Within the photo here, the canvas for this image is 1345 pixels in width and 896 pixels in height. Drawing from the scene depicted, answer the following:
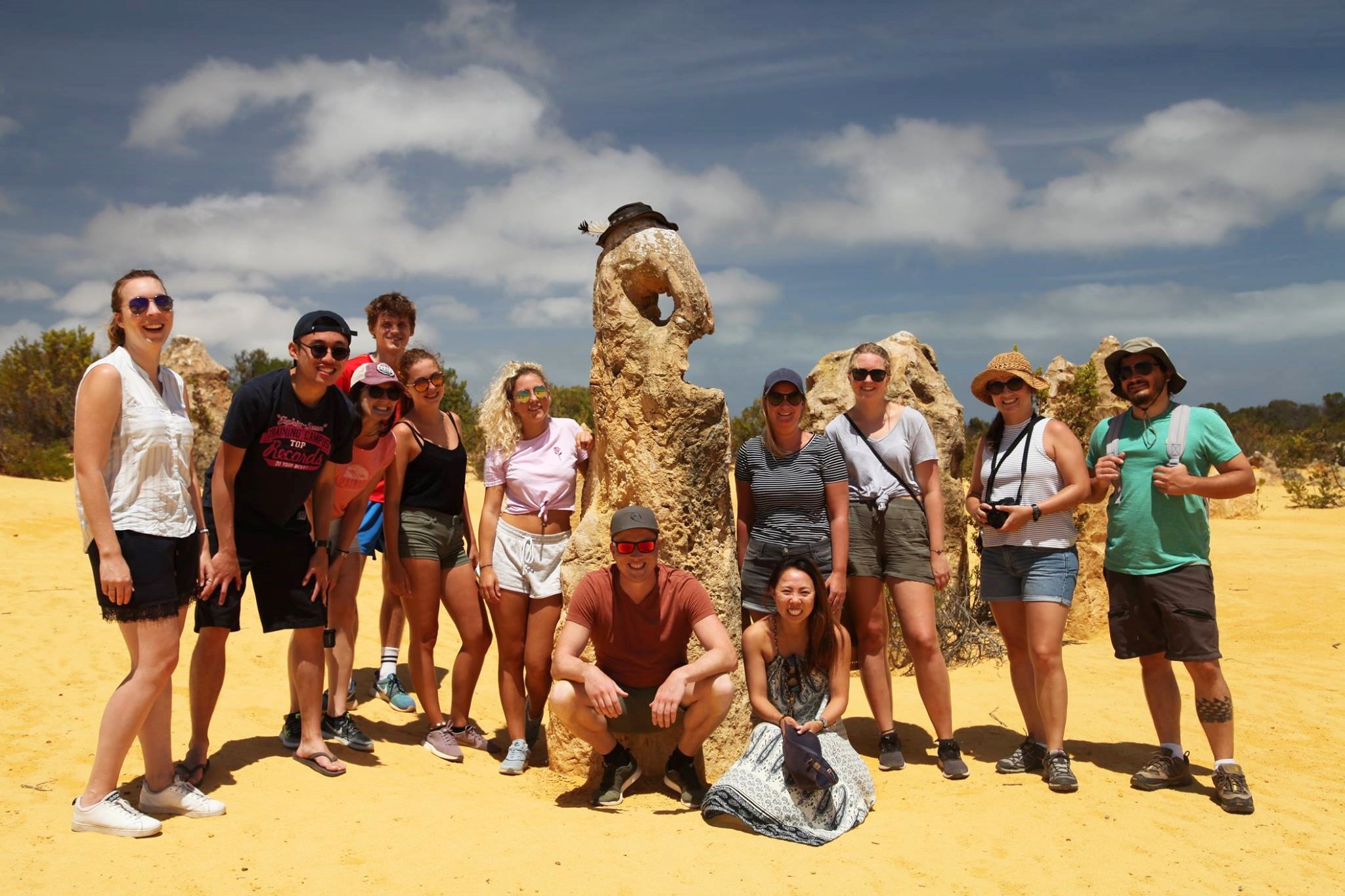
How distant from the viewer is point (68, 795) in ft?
13.8

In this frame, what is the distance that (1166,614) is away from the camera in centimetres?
443

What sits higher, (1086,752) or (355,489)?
(355,489)

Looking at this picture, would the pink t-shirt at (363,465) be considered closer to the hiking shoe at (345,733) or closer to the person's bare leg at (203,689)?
the person's bare leg at (203,689)

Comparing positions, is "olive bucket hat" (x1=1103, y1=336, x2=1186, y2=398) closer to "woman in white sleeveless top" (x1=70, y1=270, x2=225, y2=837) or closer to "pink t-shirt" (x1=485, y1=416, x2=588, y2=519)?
"pink t-shirt" (x1=485, y1=416, x2=588, y2=519)

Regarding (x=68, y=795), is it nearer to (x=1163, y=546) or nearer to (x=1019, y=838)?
(x=1019, y=838)

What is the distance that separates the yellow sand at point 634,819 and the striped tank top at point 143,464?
1.19 meters

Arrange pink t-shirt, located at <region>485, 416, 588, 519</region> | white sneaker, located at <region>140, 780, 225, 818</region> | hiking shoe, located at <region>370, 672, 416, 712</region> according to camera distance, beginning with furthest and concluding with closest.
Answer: hiking shoe, located at <region>370, 672, 416, 712</region>, pink t-shirt, located at <region>485, 416, 588, 519</region>, white sneaker, located at <region>140, 780, 225, 818</region>

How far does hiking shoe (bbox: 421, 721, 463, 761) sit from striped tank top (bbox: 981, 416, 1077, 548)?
2893 mm

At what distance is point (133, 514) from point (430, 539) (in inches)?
62.3

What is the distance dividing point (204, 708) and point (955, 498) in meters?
5.10

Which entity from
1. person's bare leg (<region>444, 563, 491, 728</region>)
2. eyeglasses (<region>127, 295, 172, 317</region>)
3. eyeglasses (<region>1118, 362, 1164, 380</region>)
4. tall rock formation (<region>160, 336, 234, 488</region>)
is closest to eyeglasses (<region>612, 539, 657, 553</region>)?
person's bare leg (<region>444, 563, 491, 728</region>)

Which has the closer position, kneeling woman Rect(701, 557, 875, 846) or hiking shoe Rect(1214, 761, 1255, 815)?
kneeling woman Rect(701, 557, 875, 846)

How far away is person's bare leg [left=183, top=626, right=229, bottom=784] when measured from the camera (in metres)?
4.36

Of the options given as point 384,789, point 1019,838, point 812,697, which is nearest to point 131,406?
point 384,789
